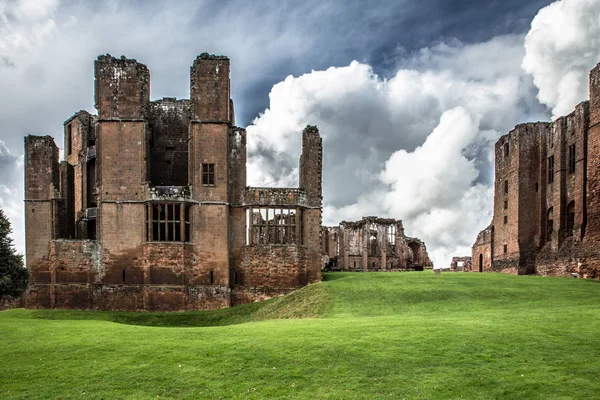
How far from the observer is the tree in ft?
89.4

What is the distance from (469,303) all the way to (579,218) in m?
20.6

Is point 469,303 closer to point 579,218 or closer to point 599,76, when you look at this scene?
point 579,218

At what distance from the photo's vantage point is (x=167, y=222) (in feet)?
113

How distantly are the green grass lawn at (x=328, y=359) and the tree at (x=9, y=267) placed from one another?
5921mm

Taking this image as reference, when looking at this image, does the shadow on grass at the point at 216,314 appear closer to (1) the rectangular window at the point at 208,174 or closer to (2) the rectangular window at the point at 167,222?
(2) the rectangular window at the point at 167,222

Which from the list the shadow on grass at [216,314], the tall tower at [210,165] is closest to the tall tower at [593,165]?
the shadow on grass at [216,314]

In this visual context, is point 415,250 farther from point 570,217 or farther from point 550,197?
point 570,217

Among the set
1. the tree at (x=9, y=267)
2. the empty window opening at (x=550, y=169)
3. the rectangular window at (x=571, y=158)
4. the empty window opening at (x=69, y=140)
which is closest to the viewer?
the tree at (x=9, y=267)

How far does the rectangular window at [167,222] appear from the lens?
34344mm

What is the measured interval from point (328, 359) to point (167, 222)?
22.7 meters

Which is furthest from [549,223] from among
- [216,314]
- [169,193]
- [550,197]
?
[169,193]

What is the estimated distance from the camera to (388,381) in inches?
504

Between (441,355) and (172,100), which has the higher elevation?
(172,100)

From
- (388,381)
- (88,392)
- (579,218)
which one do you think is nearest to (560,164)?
(579,218)
